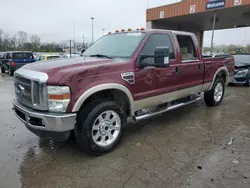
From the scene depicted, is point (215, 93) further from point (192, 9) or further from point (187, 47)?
point (192, 9)

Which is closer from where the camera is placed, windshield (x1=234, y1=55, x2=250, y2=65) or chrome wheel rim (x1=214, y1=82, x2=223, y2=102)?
chrome wheel rim (x1=214, y1=82, x2=223, y2=102)

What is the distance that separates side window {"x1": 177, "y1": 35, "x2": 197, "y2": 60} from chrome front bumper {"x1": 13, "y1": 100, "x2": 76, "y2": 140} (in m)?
2.88

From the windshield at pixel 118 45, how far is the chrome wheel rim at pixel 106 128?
109 cm

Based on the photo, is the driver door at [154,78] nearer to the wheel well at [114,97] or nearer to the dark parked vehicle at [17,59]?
the wheel well at [114,97]

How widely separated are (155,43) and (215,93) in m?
2.96

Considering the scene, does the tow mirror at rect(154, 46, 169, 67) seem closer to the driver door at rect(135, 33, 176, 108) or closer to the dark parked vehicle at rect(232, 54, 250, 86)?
the driver door at rect(135, 33, 176, 108)

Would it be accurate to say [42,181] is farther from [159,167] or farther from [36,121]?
[159,167]

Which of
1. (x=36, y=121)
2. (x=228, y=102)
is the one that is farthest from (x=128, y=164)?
(x=228, y=102)

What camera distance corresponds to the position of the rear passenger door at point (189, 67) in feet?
14.4

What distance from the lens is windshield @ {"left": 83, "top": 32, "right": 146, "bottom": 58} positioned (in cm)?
371

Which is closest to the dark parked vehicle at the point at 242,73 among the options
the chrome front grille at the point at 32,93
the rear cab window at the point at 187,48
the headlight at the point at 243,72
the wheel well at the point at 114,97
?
the headlight at the point at 243,72

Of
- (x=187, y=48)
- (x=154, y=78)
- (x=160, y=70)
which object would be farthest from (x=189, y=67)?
(x=154, y=78)

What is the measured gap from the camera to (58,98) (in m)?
2.66

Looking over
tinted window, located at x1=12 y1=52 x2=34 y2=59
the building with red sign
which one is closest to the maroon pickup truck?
the building with red sign
